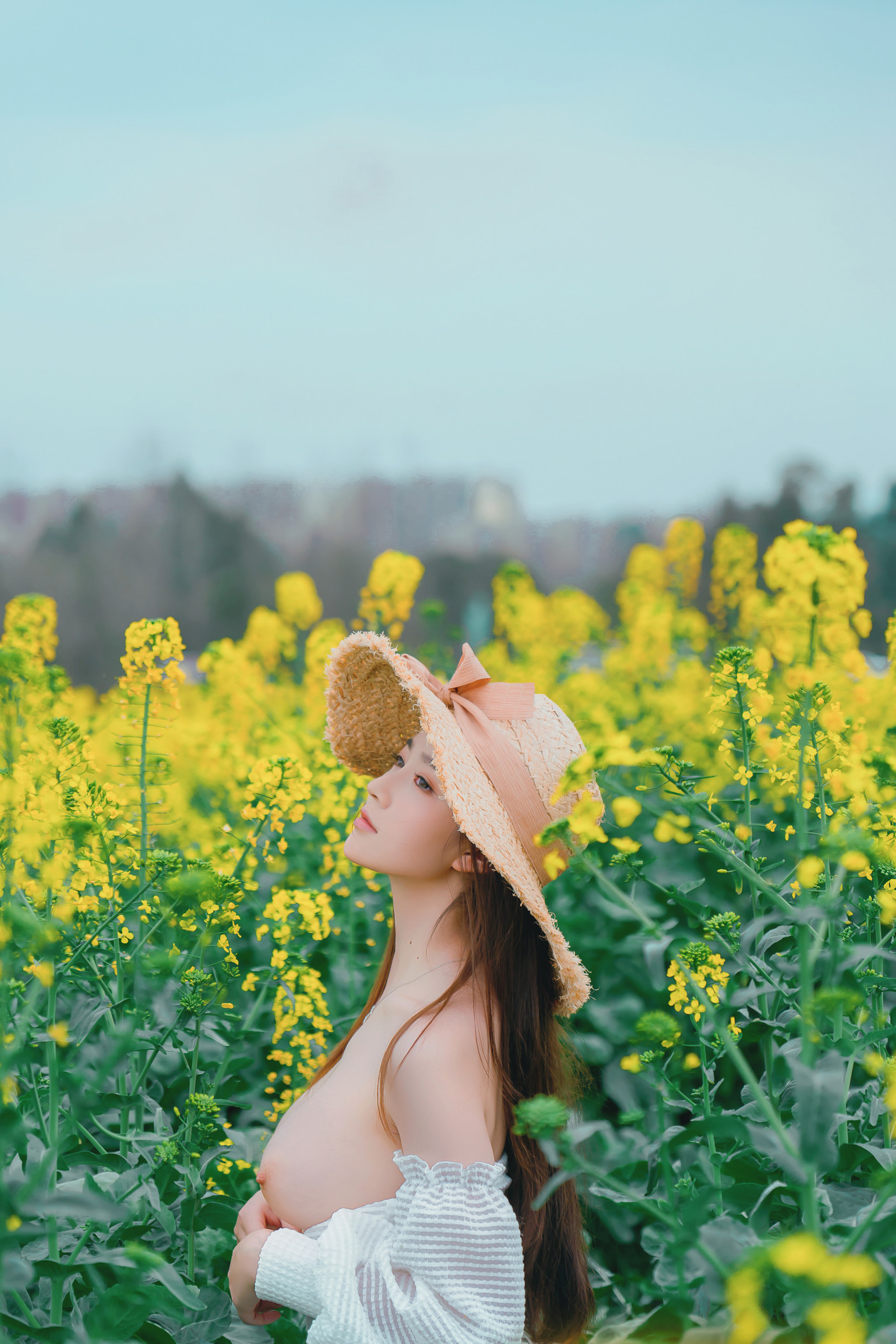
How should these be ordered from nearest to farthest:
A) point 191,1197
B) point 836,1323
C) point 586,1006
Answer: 1. point 836,1323
2. point 191,1197
3. point 586,1006

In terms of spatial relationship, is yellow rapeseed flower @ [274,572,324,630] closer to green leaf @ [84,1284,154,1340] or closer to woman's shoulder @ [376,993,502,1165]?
woman's shoulder @ [376,993,502,1165]

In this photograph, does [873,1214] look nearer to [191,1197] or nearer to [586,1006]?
[191,1197]

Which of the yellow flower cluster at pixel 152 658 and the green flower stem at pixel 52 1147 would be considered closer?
the green flower stem at pixel 52 1147

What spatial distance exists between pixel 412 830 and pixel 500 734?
17cm

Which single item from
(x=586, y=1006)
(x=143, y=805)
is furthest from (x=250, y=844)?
(x=586, y=1006)

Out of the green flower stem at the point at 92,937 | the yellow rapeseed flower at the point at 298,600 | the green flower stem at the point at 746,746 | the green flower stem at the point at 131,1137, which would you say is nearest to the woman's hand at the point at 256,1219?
the green flower stem at the point at 131,1137

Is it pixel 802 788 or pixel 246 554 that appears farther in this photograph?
pixel 246 554

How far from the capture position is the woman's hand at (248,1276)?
1.28 meters

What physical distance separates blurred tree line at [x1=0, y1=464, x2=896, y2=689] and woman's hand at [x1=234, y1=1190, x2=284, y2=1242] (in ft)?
14.7

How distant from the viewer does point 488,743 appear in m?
1.41

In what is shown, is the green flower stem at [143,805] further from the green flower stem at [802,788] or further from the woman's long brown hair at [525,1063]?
the green flower stem at [802,788]

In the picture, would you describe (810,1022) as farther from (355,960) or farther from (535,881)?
(355,960)

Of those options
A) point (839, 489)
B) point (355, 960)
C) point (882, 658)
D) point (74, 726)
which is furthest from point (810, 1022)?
point (839, 489)

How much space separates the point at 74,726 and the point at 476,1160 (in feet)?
2.72
